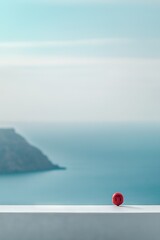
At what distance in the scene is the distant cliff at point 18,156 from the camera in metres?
4.47

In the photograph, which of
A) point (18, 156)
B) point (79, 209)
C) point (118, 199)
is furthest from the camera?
point (18, 156)

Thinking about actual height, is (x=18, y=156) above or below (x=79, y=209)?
above

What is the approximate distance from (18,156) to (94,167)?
596 millimetres

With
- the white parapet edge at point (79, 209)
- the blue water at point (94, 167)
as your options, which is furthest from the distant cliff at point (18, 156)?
the white parapet edge at point (79, 209)

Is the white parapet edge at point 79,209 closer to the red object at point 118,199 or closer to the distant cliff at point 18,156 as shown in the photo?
the red object at point 118,199

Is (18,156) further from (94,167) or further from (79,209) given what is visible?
(79,209)

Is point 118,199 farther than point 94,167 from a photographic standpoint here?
No

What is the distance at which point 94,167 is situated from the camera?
4414 mm

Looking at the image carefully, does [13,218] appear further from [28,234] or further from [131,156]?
[131,156]

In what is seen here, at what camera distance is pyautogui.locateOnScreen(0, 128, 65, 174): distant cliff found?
4473 millimetres

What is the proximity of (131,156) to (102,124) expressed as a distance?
0.33 metres

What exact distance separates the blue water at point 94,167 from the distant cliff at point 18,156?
2.7 inches

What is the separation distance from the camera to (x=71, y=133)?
441 cm

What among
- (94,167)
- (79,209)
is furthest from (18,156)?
(79,209)
